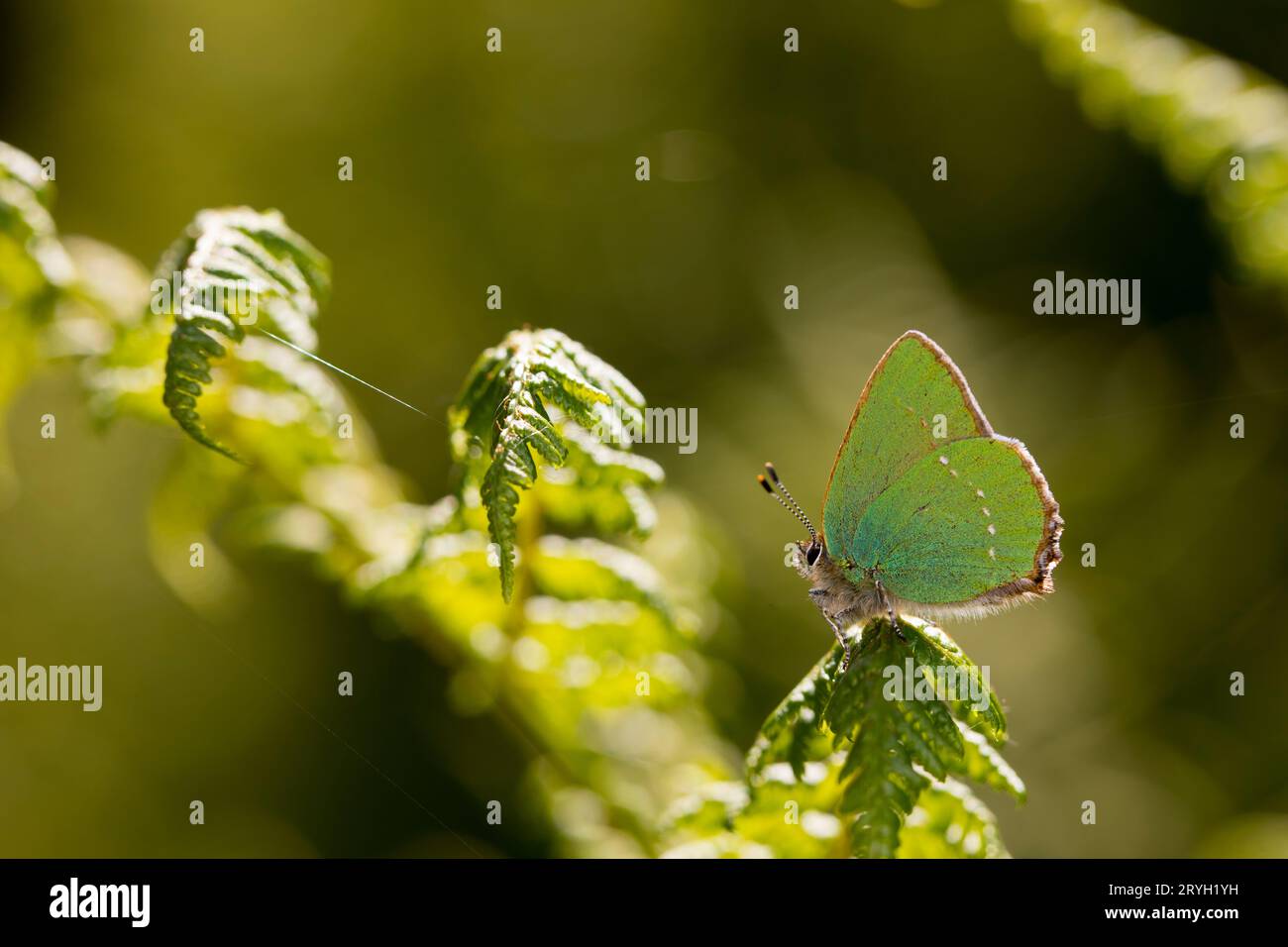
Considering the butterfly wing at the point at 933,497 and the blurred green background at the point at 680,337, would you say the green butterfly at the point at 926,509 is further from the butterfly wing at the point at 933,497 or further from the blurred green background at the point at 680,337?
the blurred green background at the point at 680,337

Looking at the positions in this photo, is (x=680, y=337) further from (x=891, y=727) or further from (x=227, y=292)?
(x=891, y=727)

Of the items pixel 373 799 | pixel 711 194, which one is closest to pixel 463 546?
pixel 373 799

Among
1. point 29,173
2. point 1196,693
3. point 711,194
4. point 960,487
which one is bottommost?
point 1196,693

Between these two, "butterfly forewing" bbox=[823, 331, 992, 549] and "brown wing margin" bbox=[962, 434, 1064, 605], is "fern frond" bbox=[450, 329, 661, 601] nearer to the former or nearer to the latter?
"butterfly forewing" bbox=[823, 331, 992, 549]

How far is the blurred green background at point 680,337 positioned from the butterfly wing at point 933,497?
1.30 metres

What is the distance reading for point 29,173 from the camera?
2.35 m

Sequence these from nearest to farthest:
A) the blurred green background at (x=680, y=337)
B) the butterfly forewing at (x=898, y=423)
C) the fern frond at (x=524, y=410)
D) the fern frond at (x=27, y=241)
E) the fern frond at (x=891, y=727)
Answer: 1. the fern frond at (x=524, y=410)
2. the fern frond at (x=891, y=727)
3. the butterfly forewing at (x=898, y=423)
4. the fern frond at (x=27, y=241)
5. the blurred green background at (x=680, y=337)

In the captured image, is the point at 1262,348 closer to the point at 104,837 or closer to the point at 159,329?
the point at 159,329

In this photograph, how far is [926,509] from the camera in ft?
6.43

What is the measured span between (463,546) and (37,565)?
2.32 metres

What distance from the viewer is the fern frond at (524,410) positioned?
5.13 ft

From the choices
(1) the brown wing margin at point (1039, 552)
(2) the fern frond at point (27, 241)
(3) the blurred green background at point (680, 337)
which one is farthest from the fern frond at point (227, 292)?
(1) the brown wing margin at point (1039, 552)

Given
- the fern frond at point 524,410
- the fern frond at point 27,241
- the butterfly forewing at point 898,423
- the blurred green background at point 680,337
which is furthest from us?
the blurred green background at point 680,337

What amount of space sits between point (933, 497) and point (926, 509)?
26mm
